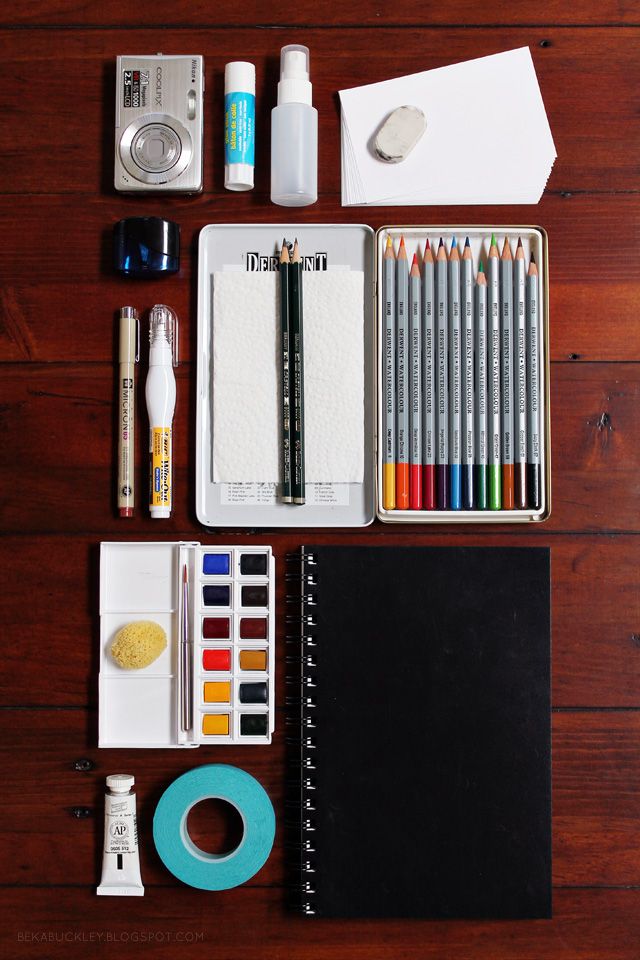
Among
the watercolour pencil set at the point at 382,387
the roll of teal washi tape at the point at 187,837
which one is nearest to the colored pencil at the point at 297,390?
the watercolour pencil set at the point at 382,387

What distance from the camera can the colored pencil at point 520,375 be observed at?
0.68 m

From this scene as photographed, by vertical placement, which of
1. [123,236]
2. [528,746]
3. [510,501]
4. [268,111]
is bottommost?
[528,746]

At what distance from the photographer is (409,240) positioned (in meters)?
0.70

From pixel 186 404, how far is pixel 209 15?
1.21ft

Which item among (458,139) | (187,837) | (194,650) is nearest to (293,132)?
(458,139)

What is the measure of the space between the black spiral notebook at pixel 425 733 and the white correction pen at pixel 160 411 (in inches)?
5.6

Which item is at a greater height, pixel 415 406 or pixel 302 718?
pixel 415 406

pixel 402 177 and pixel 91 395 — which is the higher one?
pixel 402 177

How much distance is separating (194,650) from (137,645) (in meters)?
0.05

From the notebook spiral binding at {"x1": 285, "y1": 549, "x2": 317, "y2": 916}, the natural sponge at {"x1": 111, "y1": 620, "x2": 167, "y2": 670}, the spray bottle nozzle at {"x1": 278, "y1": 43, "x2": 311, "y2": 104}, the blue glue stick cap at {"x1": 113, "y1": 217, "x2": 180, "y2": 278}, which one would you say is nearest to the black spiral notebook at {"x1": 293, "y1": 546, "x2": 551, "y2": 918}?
the notebook spiral binding at {"x1": 285, "y1": 549, "x2": 317, "y2": 916}

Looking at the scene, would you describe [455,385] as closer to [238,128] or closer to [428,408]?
[428,408]

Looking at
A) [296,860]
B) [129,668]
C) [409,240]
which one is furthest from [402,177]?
[296,860]

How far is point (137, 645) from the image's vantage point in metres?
0.66

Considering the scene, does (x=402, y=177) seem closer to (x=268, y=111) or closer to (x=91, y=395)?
(x=268, y=111)
